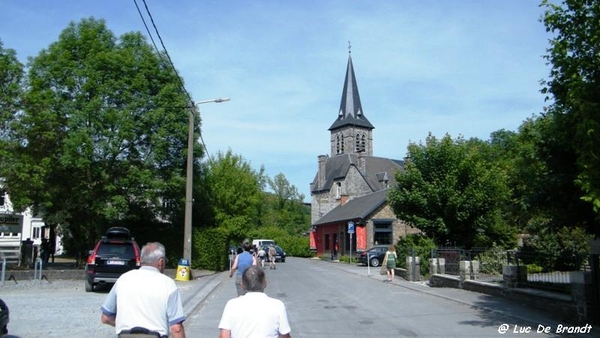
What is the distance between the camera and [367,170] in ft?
227

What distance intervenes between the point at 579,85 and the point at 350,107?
247 feet

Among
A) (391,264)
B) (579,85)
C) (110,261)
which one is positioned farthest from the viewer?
(391,264)

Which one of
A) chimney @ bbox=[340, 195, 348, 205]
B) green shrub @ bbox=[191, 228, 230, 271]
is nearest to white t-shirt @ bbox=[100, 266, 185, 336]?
green shrub @ bbox=[191, 228, 230, 271]

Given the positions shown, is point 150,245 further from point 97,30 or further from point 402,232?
point 402,232

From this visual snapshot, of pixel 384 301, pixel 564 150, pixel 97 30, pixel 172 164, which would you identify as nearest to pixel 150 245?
pixel 564 150

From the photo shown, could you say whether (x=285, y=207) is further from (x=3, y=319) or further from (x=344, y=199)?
(x=3, y=319)

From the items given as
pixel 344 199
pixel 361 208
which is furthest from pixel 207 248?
pixel 344 199

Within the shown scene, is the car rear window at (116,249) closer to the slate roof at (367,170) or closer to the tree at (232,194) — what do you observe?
the tree at (232,194)

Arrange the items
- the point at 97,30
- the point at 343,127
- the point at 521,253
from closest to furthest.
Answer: the point at 521,253 < the point at 97,30 < the point at 343,127

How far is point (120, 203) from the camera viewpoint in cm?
2195

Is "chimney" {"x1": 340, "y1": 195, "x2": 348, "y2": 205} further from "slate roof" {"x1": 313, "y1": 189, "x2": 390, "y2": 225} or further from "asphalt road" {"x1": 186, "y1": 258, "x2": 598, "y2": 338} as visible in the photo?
"asphalt road" {"x1": 186, "y1": 258, "x2": 598, "y2": 338}

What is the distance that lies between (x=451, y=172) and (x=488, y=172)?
6.28 ft

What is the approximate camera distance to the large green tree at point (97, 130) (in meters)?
21.4

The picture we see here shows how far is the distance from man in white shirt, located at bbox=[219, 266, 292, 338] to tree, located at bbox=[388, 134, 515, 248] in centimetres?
2192
